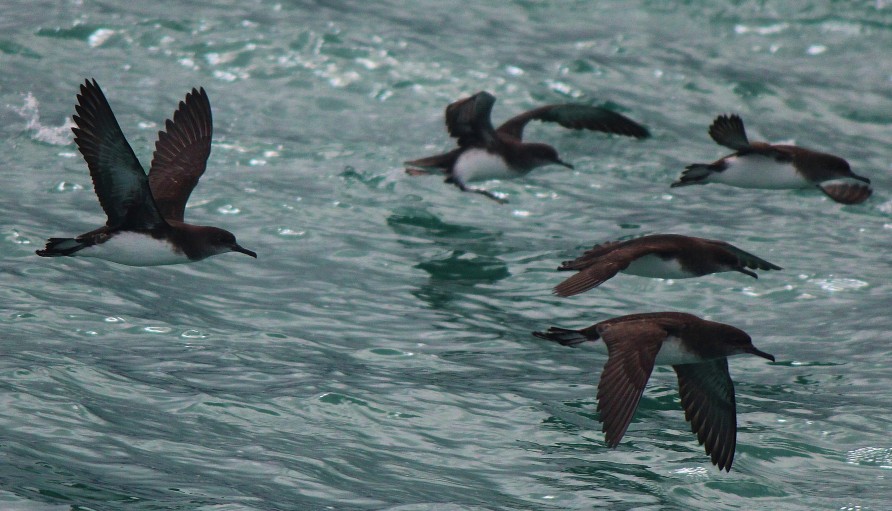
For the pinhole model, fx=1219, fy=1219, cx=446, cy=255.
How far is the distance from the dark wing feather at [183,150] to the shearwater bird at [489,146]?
99.1 inches

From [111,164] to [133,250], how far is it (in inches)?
28.0

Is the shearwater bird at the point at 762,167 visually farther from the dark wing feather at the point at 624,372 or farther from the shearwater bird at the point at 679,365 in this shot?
the dark wing feather at the point at 624,372

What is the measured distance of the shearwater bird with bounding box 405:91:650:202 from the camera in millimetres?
11117

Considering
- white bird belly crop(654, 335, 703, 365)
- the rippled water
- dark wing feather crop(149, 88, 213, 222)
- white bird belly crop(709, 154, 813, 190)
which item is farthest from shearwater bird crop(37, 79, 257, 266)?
white bird belly crop(709, 154, 813, 190)

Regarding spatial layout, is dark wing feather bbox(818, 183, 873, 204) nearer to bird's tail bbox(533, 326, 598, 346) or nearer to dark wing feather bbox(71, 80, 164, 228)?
bird's tail bbox(533, 326, 598, 346)

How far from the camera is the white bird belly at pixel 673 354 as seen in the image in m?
7.17

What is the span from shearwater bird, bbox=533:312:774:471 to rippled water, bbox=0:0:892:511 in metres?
0.21

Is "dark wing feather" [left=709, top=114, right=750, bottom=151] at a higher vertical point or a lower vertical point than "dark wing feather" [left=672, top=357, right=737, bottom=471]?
higher

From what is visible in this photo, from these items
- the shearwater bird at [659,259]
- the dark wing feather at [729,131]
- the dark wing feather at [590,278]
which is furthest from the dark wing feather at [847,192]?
the dark wing feather at [590,278]

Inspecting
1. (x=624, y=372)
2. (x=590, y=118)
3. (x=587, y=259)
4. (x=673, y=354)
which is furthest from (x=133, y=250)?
(x=590, y=118)

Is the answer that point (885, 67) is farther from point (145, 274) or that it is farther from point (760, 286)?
point (145, 274)

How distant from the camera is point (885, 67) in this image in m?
16.2

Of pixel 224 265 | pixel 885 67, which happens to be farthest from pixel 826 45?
pixel 224 265

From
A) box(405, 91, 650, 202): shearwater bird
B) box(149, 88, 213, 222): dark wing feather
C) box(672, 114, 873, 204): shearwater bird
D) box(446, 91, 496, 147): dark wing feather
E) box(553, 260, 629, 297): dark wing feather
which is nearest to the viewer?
box(553, 260, 629, 297): dark wing feather
